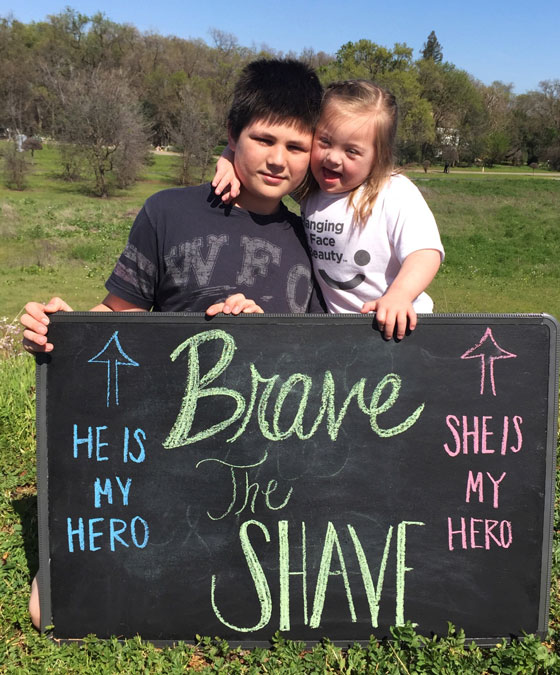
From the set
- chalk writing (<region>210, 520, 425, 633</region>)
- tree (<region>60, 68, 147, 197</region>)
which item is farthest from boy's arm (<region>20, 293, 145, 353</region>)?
tree (<region>60, 68, 147, 197</region>)

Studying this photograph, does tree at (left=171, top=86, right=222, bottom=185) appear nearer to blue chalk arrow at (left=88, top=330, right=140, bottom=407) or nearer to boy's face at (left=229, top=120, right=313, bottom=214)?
boy's face at (left=229, top=120, right=313, bottom=214)

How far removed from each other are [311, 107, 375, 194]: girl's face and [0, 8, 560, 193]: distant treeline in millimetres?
48455

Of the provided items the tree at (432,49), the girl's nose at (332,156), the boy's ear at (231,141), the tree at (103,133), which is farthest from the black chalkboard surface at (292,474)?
the tree at (432,49)

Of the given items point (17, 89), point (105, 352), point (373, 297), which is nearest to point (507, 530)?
point (373, 297)

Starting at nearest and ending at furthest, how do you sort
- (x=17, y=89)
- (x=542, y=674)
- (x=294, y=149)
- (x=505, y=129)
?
(x=542, y=674) < (x=294, y=149) < (x=17, y=89) < (x=505, y=129)

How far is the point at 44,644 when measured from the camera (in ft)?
8.03

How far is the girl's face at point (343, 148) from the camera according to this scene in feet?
8.26

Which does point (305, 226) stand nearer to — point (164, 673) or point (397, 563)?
point (397, 563)

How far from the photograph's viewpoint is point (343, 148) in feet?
8.37

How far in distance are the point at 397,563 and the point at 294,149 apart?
5.10ft

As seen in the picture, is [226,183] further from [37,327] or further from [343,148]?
[37,327]

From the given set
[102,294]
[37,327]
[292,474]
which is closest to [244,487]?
[292,474]

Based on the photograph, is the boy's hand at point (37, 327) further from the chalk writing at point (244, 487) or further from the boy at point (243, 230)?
the chalk writing at point (244, 487)

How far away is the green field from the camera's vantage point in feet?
7.82
